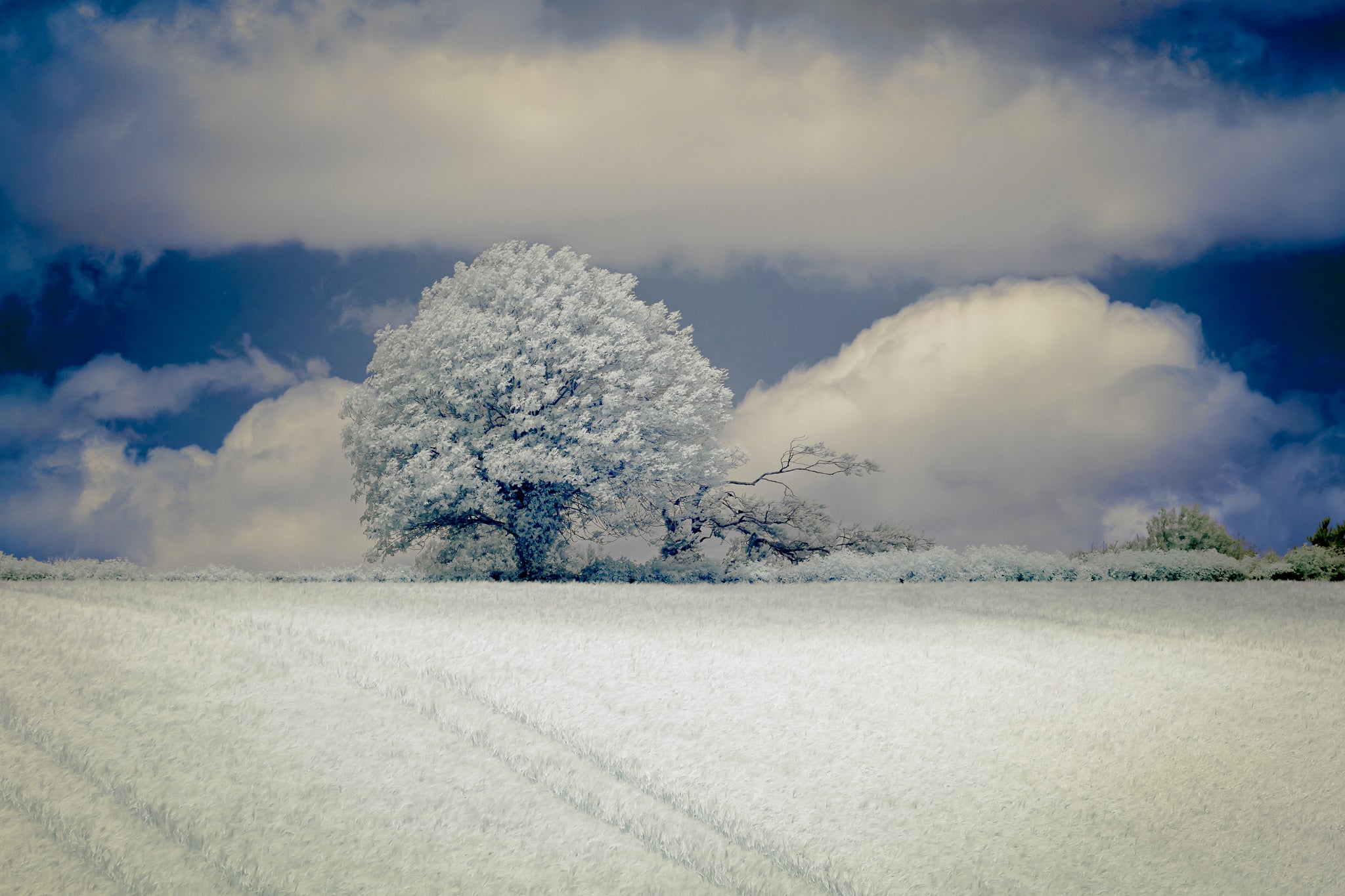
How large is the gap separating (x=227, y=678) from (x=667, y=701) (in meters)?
3.60

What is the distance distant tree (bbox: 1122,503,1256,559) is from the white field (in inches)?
369

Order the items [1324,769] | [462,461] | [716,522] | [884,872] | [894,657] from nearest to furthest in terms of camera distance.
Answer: [884,872], [1324,769], [894,657], [462,461], [716,522]

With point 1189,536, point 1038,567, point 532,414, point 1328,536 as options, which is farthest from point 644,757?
point 1328,536

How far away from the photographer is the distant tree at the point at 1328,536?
20.1 m

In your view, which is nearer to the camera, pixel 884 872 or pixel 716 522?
pixel 884 872

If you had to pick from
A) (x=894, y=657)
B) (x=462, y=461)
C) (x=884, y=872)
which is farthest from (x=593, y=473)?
(x=884, y=872)

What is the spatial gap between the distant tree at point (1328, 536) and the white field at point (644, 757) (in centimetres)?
1292

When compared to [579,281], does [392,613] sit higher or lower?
lower

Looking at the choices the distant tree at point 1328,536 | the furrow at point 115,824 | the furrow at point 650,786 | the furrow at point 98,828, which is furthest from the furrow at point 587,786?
the distant tree at point 1328,536

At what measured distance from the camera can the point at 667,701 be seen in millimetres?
7004

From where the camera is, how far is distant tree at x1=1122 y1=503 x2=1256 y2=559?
18.5m

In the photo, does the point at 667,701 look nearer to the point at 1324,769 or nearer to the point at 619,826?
the point at 619,826

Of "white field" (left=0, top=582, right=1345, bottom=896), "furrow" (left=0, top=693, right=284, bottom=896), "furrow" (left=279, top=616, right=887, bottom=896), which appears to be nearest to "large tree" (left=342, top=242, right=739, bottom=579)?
"white field" (left=0, top=582, right=1345, bottom=896)

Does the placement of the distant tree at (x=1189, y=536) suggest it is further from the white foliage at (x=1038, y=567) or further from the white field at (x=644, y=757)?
the white field at (x=644, y=757)
